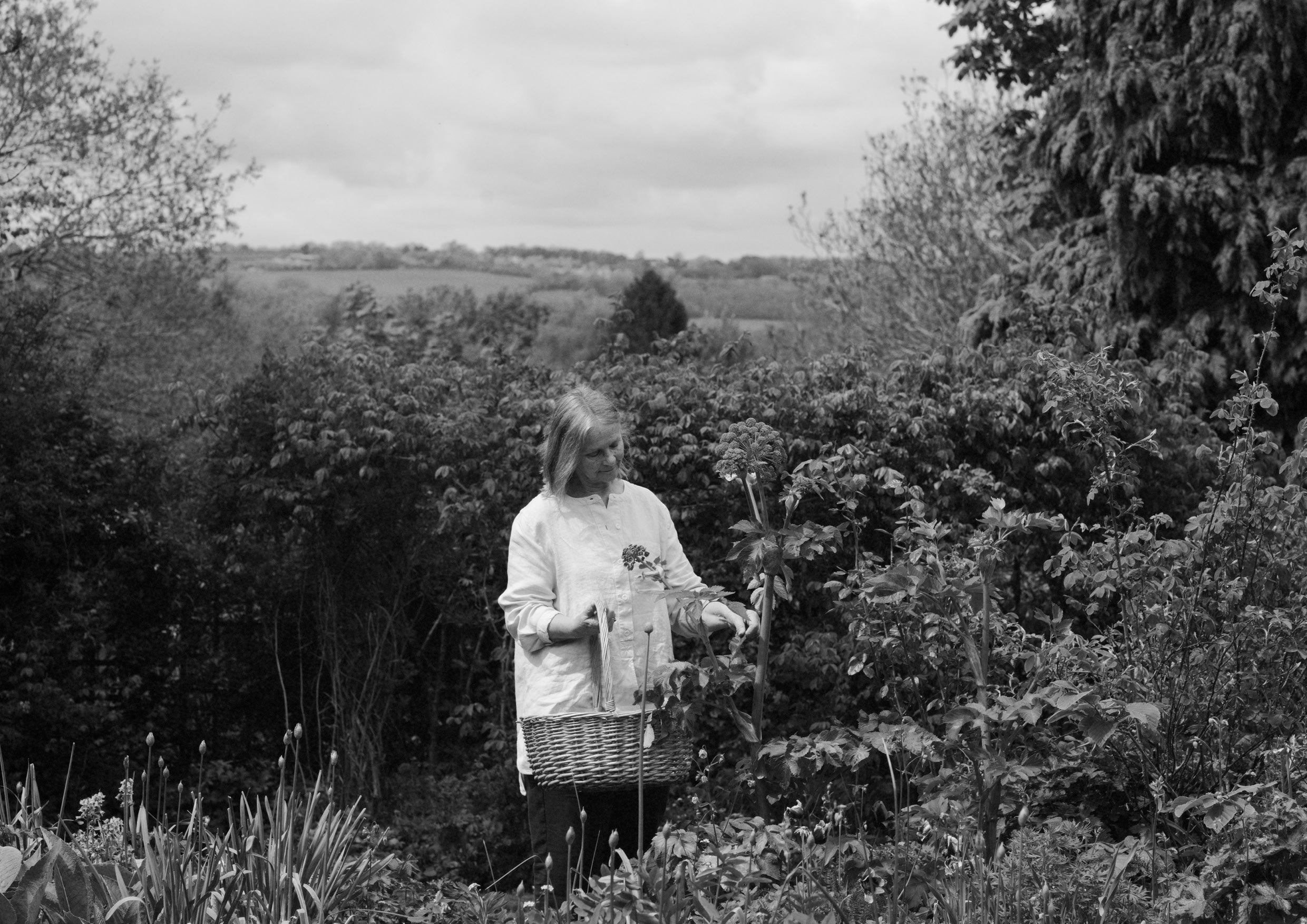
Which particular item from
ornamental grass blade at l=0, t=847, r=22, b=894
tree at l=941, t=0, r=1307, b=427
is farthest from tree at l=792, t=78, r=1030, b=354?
ornamental grass blade at l=0, t=847, r=22, b=894

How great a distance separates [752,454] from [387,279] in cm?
3534

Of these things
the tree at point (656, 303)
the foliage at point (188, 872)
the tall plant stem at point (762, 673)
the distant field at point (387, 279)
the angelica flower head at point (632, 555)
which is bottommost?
the foliage at point (188, 872)

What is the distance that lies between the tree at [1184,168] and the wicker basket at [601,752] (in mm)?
5040

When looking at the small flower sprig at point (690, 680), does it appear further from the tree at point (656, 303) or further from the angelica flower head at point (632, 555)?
the tree at point (656, 303)

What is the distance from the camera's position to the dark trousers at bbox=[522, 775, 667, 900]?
370cm

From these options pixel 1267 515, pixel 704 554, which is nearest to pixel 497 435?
pixel 704 554

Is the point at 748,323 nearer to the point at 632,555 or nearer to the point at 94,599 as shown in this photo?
the point at 94,599

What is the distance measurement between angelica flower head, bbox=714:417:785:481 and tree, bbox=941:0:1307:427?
16.2 ft

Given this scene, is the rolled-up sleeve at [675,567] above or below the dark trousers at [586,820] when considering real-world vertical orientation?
above

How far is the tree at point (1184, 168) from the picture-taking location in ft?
26.8

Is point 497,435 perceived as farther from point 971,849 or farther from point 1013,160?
point 1013,160

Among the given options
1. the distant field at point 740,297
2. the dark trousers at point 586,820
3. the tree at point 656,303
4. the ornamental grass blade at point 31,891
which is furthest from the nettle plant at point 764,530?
the distant field at point 740,297

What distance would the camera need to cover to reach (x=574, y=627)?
3598 millimetres

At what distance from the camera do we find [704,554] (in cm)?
594
